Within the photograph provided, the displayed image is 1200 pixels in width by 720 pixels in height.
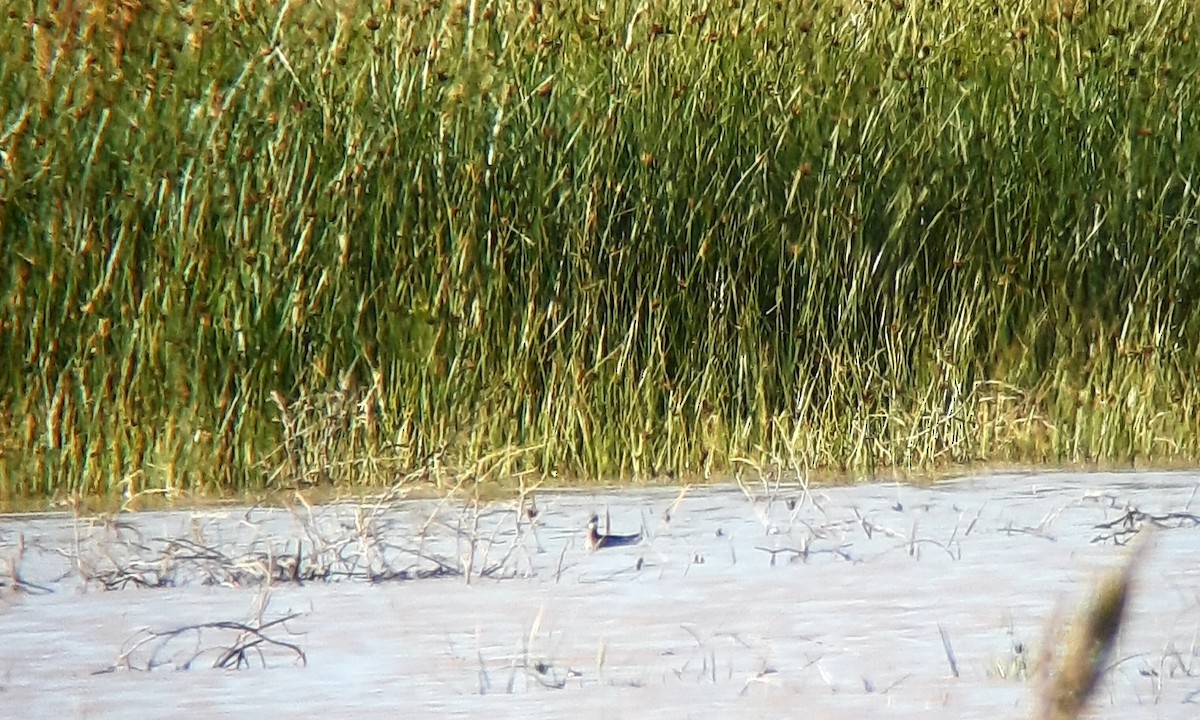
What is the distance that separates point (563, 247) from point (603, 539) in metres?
1.65

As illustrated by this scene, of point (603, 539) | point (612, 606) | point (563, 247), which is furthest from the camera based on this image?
point (563, 247)

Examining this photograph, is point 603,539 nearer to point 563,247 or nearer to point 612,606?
point 612,606

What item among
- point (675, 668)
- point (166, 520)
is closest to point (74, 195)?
point (166, 520)

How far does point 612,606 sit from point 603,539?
0.37 metres

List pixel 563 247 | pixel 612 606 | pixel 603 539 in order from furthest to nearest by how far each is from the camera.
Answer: pixel 563 247 < pixel 603 539 < pixel 612 606

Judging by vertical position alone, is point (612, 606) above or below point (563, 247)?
below

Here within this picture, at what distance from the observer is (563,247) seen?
13.6ft

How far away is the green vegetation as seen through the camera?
157 inches

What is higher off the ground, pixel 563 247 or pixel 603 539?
pixel 563 247

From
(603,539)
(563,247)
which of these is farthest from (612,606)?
(563,247)

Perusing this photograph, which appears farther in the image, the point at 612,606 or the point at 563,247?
the point at 563,247

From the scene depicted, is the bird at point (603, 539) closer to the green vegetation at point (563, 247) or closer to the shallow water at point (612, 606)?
the shallow water at point (612, 606)

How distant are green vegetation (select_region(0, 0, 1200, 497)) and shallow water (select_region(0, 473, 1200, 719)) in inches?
38.2

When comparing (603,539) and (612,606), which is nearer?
(612,606)
